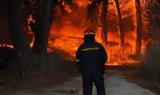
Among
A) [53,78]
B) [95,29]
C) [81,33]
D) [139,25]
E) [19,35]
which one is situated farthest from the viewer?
[81,33]

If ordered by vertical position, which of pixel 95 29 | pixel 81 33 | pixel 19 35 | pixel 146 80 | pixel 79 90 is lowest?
pixel 146 80

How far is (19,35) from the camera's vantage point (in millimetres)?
21844

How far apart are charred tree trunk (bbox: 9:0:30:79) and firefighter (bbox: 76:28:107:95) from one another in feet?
26.2

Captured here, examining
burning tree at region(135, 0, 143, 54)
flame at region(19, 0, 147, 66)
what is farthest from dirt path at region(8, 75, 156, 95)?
flame at region(19, 0, 147, 66)

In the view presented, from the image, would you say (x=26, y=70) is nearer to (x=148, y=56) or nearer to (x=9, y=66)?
(x=9, y=66)

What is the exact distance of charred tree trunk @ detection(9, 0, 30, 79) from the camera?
21547mm

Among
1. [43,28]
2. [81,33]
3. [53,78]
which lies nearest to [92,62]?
[43,28]

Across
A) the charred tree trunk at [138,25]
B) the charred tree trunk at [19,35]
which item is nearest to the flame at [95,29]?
the charred tree trunk at [138,25]

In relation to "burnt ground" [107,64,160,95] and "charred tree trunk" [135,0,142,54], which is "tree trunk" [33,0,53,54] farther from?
"charred tree trunk" [135,0,142,54]

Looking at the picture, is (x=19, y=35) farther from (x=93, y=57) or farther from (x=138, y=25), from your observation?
(x=138, y=25)

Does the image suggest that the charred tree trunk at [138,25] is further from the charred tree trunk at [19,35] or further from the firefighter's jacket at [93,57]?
the firefighter's jacket at [93,57]

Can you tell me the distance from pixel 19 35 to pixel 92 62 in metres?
8.37

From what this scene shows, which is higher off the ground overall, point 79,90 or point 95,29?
point 95,29

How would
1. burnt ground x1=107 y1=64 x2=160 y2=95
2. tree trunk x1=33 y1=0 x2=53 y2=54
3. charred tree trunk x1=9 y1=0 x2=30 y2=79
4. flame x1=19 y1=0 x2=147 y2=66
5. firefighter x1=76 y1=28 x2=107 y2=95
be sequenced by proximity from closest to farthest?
firefighter x1=76 y1=28 x2=107 y2=95
charred tree trunk x1=9 y1=0 x2=30 y2=79
burnt ground x1=107 y1=64 x2=160 y2=95
tree trunk x1=33 y1=0 x2=53 y2=54
flame x1=19 y1=0 x2=147 y2=66
